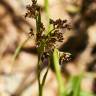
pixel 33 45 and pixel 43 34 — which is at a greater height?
pixel 43 34

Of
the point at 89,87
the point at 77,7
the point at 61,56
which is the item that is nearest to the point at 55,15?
the point at 77,7

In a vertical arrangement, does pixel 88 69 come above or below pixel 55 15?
below

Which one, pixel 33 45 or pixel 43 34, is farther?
pixel 33 45

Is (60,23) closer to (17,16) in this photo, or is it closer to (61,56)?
(61,56)

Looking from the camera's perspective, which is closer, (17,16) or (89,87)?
(89,87)

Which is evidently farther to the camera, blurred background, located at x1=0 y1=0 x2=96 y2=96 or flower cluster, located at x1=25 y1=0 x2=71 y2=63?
blurred background, located at x1=0 y1=0 x2=96 y2=96

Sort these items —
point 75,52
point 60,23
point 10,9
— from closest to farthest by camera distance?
1. point 60,23
2. point 75,52
3. point 10,9

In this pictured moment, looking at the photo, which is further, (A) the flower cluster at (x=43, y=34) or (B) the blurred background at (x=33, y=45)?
(B) the blurred background at (x=33, y=45)

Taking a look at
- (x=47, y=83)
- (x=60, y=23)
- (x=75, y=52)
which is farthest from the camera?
(x=75, y=52)
